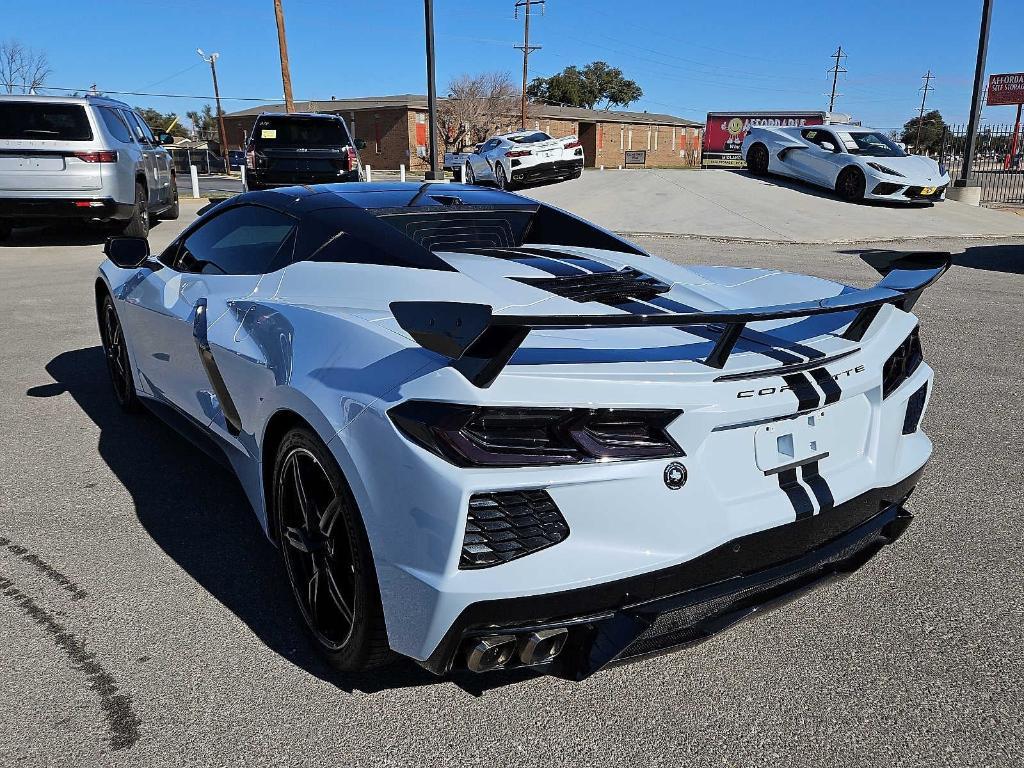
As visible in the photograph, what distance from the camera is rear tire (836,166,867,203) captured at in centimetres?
1800

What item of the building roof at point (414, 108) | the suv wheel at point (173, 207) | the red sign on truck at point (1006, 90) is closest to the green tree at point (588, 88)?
the building roof at point (414, 108)

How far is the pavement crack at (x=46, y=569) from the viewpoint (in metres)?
2.98

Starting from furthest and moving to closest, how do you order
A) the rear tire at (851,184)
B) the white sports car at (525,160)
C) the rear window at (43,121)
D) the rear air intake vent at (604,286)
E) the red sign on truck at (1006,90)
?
the red sign on truck at (1006,90), the white sports car at (525,160), the rear tire at (851,184), the rear window at (43,121), the rear air intake vent at (604,286)

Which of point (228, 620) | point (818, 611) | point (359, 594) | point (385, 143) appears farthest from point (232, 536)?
point (385, 143)

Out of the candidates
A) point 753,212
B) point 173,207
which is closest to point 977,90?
point 753,212

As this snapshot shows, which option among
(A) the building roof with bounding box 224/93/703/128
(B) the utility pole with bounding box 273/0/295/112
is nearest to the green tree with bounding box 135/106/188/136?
(A) the building roof with bounding box 224/93/703/128

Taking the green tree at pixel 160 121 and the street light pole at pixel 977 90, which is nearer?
the street light pole at pixel 977 90

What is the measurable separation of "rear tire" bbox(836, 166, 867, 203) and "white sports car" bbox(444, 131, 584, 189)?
6.70m

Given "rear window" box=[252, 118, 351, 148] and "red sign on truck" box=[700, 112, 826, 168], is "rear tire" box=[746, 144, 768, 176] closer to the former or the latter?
"rear window" box=[252, 118, 351, 148]

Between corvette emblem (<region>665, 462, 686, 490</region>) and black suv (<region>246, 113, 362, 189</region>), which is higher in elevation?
black suv (<region>246, 113, 362, 189</region>)

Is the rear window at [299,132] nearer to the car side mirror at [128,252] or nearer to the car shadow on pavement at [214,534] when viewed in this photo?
the car shadow on pavement at [214,534]

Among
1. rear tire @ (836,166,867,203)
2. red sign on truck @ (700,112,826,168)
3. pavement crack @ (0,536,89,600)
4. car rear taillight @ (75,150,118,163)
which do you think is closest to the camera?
pavement crack @ (0,536,89,600)

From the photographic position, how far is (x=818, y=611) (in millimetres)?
2834

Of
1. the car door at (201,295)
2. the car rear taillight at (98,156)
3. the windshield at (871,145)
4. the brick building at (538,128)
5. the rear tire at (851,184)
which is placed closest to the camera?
the car door at (201,295)
